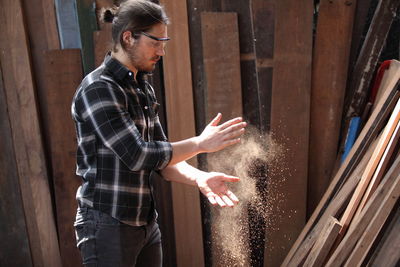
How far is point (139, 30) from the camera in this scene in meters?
1.95

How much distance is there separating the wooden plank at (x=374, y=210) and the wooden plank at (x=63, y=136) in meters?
1.92

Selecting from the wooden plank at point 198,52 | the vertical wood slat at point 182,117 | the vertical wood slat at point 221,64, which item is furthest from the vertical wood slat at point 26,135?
the vertical wood slat at point 221,64

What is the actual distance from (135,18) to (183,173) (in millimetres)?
763

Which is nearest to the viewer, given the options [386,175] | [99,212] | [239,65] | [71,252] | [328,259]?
[99,212]

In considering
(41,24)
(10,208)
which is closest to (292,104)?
(41,24)

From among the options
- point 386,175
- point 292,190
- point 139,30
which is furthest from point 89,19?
point 386,175

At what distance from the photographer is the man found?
6.07 feet

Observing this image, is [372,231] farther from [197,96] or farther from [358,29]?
[197,96]

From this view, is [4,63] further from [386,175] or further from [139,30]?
[386,175]

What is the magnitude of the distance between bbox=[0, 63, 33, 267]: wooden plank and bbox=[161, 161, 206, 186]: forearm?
1.57 m

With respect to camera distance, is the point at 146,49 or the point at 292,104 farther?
the point at 292,104

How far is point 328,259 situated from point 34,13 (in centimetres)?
249

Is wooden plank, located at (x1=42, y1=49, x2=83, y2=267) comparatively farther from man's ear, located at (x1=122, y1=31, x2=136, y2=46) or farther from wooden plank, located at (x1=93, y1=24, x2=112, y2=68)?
man's ear, located at (x1=122, y1=31, x2=136, y2=46)

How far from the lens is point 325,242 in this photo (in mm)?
2410
